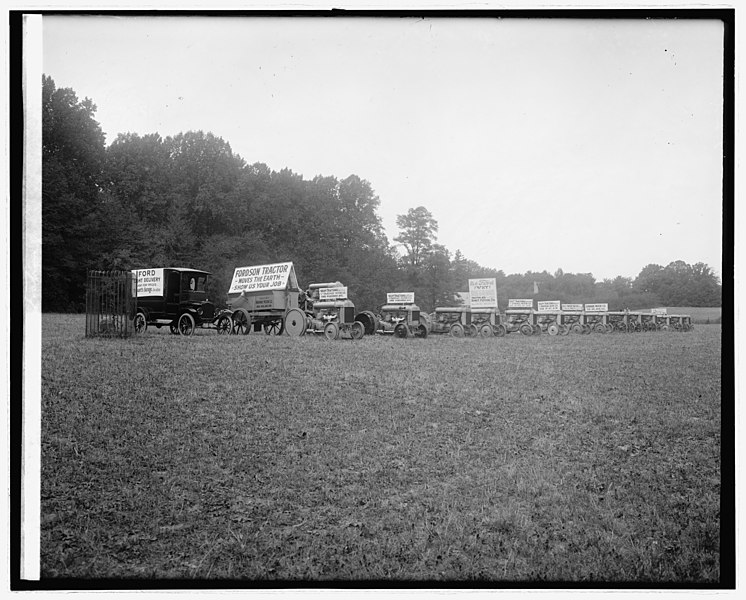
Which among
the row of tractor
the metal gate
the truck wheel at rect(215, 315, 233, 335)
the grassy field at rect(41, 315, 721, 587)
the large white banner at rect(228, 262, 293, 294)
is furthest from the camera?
the truck wheel at rect(215, 315, 233, 335)

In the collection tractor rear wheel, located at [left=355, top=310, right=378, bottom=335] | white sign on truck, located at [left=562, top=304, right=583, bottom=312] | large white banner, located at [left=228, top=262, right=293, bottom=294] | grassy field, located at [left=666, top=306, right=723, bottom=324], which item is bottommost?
tractor rear wheel, located at [left=355, top=310, right=378, bottom=335]

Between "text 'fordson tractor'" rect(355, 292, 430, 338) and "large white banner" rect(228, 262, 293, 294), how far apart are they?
574 mm

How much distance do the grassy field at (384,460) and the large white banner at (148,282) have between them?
0.96 feet

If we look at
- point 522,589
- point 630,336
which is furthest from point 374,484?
point 630,336

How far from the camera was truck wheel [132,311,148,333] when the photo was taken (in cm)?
329

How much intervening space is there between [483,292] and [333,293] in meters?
0.98

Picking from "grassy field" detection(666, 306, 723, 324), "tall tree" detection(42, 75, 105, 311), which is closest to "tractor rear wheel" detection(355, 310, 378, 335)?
"tall tree" detection(42, 75, 105, 311)

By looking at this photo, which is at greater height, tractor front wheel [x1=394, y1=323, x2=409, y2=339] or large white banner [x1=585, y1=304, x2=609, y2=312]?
large white banner [x1=585, y1=304, x2=609, y2=312]

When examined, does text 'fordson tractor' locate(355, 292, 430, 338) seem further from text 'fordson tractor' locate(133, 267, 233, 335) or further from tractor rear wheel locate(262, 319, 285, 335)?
text 'fordson tractor' locate(133, 267, 233, 335)

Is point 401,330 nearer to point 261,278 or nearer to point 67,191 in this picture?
point 261,278

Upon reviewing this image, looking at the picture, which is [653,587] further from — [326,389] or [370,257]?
[370,257]

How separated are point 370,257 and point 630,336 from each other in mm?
1800

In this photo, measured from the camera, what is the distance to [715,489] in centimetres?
295

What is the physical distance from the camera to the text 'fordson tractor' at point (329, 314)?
3.40m
